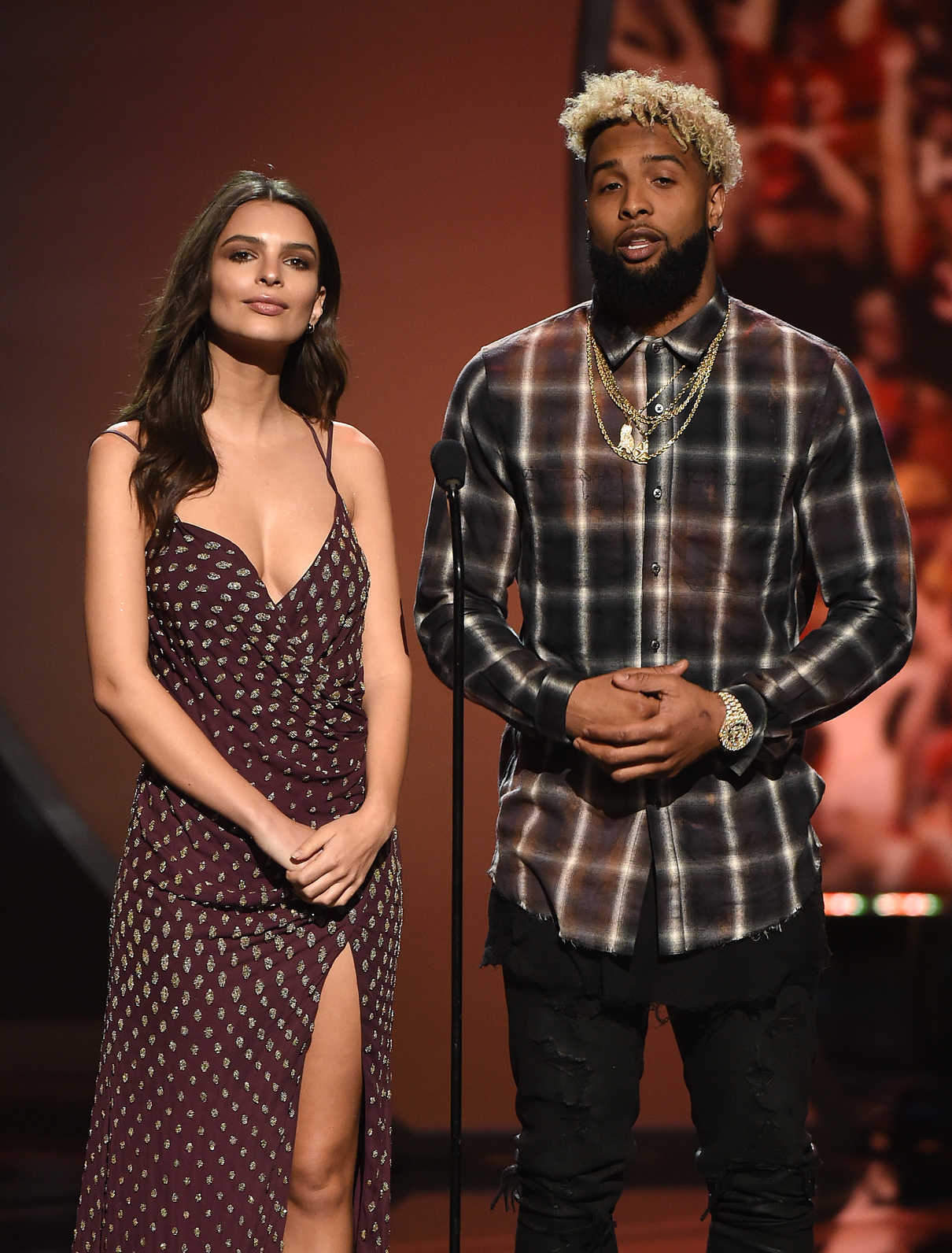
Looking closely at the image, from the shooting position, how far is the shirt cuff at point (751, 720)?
2.06 metres

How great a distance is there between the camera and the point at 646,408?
2.18m

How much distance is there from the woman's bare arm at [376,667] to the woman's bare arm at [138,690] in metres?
0.11

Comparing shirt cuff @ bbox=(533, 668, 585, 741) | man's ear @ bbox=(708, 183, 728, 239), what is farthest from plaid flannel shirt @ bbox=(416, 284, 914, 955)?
man's ear @ bbox=(708, 183, 728, 239)

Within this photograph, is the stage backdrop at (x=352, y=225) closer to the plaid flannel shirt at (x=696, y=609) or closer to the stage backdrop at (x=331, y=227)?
the stage backdrop at (x=331, y=227)

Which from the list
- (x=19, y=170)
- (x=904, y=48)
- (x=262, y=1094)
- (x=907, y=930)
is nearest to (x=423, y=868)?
(x=907, y=930)

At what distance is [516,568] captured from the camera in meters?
2.26

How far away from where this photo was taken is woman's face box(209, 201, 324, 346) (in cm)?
220

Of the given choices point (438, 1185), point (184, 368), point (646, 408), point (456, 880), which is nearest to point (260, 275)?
point (184, 368)

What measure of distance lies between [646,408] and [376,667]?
0.57m

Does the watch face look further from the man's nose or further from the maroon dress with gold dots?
the man's nose

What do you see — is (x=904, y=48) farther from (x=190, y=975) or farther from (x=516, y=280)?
(x=190, y=975)

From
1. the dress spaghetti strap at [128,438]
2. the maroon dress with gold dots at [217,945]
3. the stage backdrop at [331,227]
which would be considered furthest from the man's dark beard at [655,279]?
the stage backdrop at [331,227]

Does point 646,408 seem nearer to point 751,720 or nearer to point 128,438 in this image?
point 751,720

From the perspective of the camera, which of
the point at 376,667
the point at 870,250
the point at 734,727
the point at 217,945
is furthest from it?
the point at 870,250
